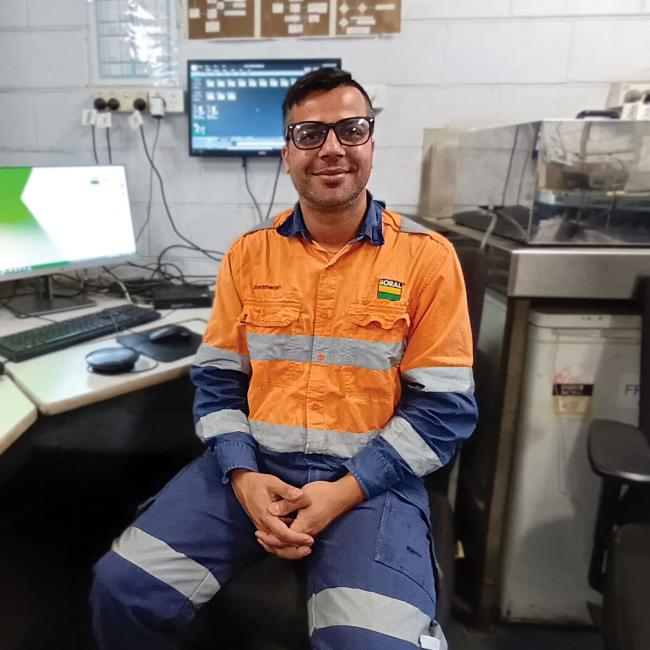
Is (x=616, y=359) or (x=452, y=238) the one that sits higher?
(x=452, y=238)

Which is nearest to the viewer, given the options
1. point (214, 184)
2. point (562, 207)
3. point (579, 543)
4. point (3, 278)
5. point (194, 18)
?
point (562, 207)

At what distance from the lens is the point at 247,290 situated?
1137mm

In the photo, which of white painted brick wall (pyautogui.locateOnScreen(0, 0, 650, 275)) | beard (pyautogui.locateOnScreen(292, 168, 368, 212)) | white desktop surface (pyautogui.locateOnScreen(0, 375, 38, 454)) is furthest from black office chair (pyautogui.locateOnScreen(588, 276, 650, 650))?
white desktop surface (pyautogui.locateOnScreen(0, 375, 38, 454))

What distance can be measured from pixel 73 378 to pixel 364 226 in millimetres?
738

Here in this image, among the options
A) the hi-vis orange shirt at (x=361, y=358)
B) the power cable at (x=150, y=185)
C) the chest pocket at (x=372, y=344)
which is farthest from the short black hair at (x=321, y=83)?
the power cable at (x=150, y=185)

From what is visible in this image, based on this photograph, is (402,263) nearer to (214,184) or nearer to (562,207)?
(562,207)

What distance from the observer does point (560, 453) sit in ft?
4.49

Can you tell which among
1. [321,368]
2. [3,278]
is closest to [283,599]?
[321,368]

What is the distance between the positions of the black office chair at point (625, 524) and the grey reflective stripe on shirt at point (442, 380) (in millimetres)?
262

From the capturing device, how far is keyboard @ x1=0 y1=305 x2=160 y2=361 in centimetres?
131

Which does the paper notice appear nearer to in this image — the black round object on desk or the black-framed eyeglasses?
the black-framed eyeglasses

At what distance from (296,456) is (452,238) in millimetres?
886

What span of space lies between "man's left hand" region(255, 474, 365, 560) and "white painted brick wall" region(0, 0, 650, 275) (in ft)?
4.01

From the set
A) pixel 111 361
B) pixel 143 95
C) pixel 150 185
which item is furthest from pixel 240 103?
pixel 111 361
